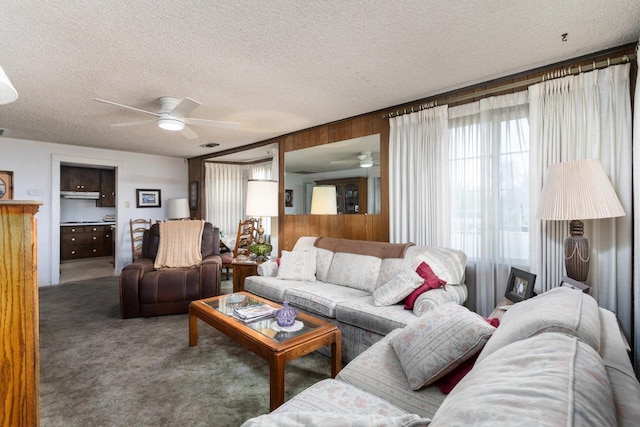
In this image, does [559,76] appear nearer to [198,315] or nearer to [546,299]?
[546,299]

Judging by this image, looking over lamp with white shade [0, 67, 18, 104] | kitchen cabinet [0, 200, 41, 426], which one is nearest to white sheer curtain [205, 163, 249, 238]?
lamp with white shade [0, 67, 18, 104]

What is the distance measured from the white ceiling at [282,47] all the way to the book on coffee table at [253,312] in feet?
6.13

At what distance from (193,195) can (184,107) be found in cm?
414

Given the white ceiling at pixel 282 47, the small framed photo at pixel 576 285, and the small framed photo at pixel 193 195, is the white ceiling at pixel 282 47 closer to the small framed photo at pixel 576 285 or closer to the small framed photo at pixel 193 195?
the small framed photo at pixel 576 285

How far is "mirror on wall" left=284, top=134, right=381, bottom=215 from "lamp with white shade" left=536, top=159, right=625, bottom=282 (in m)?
1.75

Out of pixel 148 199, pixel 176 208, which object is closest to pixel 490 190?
pixel 176 208

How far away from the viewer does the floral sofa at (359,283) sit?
2307 mm

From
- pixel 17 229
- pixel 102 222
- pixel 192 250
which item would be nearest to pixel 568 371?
pixel 17 229

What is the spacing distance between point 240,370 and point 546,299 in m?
2.03

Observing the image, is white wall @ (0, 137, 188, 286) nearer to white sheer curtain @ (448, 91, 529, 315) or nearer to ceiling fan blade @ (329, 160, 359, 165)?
ceiling fan blade @ (329, 160, 359, 165)

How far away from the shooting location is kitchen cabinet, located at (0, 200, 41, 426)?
43.0 inches

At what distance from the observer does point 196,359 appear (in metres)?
2.50

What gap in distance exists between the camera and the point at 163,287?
3.54m

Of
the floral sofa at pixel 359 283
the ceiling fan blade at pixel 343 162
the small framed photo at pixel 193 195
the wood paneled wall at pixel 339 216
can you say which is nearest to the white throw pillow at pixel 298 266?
the floral sofa at pixel 359 283
